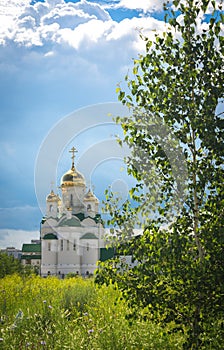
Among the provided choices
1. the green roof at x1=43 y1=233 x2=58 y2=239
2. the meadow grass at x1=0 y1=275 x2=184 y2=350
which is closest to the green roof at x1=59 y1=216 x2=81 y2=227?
the green roof at x1=43 y1=233 x2=58 y2=239

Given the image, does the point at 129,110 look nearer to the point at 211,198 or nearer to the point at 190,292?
the point at 211,198

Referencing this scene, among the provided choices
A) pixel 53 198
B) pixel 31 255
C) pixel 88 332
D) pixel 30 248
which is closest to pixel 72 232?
pixel 53 198

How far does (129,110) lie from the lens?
4668 millimetres

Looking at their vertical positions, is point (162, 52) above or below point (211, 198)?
above

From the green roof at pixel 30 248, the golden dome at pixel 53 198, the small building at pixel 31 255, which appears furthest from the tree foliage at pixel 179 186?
the green roof at pixel 30 248

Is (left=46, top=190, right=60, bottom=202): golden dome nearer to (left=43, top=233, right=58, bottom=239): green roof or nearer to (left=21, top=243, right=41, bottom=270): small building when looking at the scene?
(left=43, top=233, right=58, bottom=239): green roof

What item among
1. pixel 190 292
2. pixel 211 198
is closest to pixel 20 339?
pixel 190 292

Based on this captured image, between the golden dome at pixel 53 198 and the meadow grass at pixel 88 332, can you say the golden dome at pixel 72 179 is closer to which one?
→ the golden dome at pixel 53 198

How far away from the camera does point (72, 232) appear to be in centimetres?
3728

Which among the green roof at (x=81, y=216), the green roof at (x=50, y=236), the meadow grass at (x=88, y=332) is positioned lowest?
the meadow grass at (x=88, y=332)

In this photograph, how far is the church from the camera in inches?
1469

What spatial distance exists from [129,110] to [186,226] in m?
1.32

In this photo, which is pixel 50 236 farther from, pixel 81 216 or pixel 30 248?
pixel 30 248

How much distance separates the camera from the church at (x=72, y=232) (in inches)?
1469
